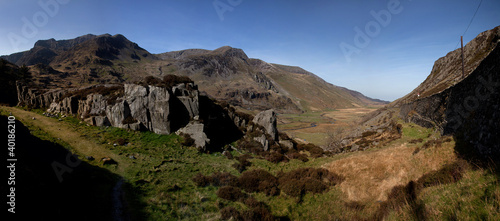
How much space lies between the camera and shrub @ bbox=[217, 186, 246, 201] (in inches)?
484

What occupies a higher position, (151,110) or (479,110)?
(151,110)

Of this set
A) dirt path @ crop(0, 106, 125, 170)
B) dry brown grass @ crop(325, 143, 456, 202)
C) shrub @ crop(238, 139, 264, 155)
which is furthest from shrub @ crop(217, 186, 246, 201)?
shrub @ crop(238, 139, 264, 155)

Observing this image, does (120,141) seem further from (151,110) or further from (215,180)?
(215,180)

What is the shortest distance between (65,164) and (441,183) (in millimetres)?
23555

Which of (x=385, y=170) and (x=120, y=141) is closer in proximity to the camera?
(x=385, y=170)

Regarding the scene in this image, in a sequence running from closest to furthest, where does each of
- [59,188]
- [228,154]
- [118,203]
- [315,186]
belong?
[59,188]
[118,203]
[315,186]
[228,154]

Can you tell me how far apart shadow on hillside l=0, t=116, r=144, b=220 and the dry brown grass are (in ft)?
47.4

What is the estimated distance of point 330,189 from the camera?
1368cm

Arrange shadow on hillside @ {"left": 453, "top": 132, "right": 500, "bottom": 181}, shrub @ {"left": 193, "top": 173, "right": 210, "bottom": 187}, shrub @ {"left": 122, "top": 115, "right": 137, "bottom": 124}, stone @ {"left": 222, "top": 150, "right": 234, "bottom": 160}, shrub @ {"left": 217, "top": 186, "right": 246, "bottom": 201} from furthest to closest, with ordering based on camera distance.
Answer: shrub @ {"left": 122, "top": 115, "right": 137, "bottom": 124} < stone @ {"left": 222, "top": 150, "right": 234, "bottom": 160} < shrub @ {"left": 193, "top": 173, "right": 210, "bottom": 187} < shrub @ {"left": 217, "top": 186, "right": 246, "bottom": 201} < shadow on hillside @ {"left": 453, "top": 132, "right": 500, "bottom": 181}

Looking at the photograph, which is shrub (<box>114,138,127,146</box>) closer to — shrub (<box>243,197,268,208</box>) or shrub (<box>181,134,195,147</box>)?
shrub (<box>181,134,195,147</box>)

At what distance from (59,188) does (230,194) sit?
973 cm

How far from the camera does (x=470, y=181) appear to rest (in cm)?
678

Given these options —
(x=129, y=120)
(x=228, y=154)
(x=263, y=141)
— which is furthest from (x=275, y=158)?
(x=129, y=120)

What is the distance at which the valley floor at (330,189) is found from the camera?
6480 mm
